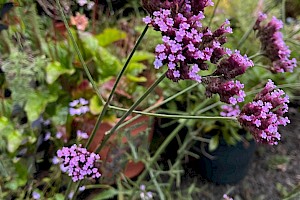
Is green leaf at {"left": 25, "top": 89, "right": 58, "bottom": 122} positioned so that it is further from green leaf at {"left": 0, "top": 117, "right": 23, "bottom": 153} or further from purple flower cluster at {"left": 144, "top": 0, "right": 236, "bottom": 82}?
purple flower cluster at {"left": 144, "top": 0, "right": 236, "bottom": 82}

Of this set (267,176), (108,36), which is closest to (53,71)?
(108,36)

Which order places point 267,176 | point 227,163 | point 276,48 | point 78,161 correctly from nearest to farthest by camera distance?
point 78,161
point 276,48
point 227,163
point 267,176

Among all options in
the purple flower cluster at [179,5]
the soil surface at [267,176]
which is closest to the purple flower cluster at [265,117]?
the purple flower cluster at [179,5]

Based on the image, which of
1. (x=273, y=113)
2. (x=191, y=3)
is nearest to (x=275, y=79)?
(x=273, y=113)

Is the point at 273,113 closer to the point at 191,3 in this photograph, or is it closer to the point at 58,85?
the point at 191,3

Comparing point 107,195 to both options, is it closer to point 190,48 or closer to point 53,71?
point 53,71

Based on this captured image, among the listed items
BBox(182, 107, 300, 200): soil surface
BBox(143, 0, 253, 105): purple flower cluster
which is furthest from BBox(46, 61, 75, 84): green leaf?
BBox(143, 0, 253, 105): purple flower cluster
